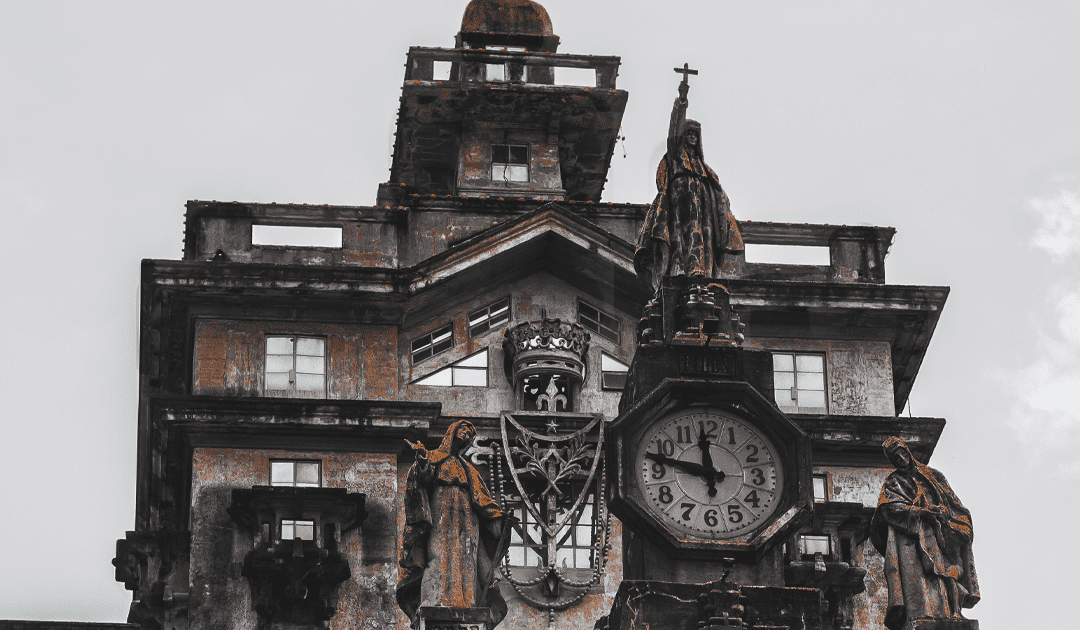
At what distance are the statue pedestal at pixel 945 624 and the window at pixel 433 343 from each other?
19.7 meters

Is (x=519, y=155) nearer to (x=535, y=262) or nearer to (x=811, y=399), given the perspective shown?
(x=535, y=262)

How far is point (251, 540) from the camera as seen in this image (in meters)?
49.1

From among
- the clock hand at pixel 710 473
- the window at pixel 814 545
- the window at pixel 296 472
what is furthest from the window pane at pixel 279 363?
the clock hand at pixel 710 473

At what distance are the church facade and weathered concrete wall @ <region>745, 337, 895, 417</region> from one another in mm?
42

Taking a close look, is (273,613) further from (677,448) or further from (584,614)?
(677,448)

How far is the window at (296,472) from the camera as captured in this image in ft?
164

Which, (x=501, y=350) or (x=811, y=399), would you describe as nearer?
(x=501, y=350)

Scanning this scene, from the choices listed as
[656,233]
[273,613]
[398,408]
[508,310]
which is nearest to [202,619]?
[273,613]

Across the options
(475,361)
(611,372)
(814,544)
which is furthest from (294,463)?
(814,544)

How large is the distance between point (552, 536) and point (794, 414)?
5.39m

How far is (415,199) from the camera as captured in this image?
53.7m

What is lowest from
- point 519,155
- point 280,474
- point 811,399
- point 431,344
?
point 280,474

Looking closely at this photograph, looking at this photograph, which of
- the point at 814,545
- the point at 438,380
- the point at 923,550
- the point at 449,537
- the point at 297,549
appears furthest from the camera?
the point at 438,380

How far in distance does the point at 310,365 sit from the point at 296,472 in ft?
7.75
